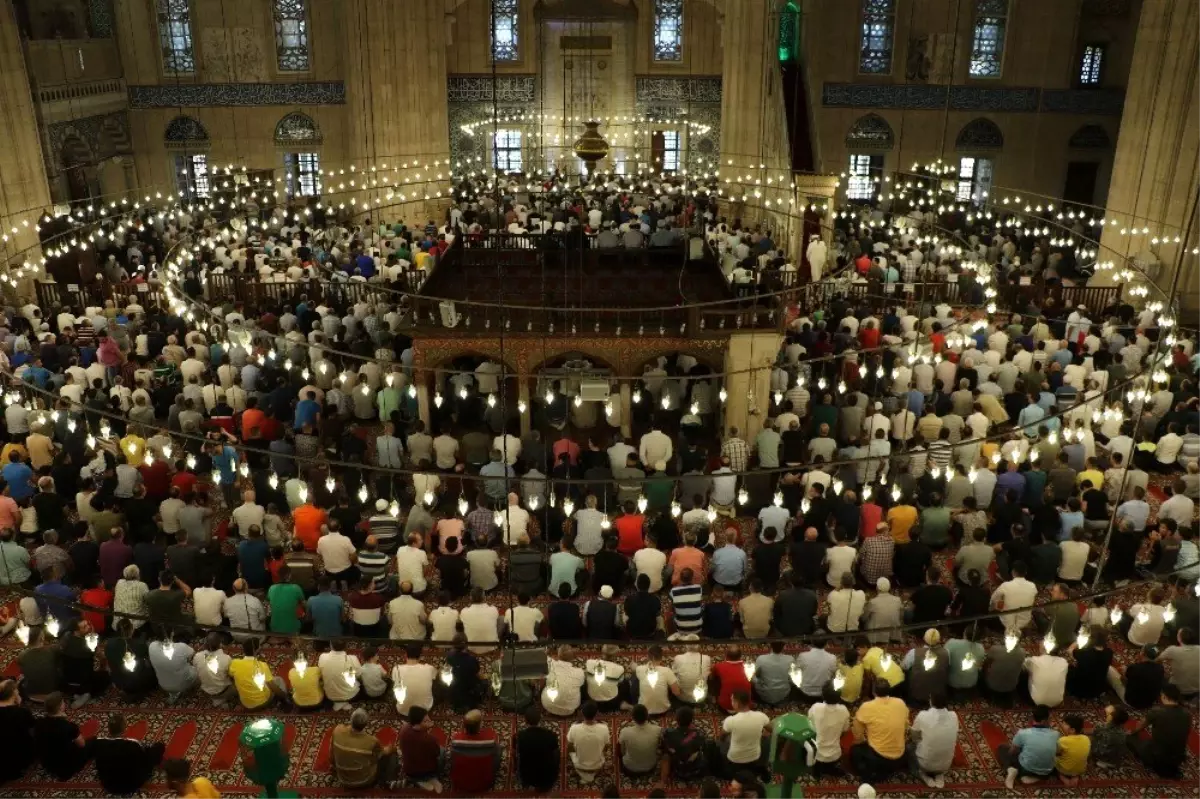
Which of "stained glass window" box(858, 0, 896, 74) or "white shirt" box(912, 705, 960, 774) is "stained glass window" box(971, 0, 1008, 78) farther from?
"white shirt" box(912, 705, 960, 774)

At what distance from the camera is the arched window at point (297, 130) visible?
25031mm

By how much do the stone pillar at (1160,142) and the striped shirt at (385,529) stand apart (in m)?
11.9

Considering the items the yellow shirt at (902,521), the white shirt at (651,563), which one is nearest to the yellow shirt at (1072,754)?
the yellow shirt at (902,521)

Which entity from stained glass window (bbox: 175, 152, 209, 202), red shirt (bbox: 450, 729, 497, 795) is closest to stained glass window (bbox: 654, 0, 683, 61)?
stained glass window (bbox: 175, 152, 209, 202)

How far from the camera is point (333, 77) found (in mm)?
24703

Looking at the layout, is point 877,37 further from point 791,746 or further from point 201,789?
point 201,789

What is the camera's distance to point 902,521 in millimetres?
9008

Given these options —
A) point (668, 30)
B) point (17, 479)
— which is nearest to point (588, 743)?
point (17, 479)

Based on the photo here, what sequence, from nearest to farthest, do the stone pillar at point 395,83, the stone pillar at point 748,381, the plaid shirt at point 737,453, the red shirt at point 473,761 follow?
1. the red shirt at point 473,761
2. the plaid shirt at point 737,453
3. the stone pillar at point 748,381
4. the stone pillar at point 395,83

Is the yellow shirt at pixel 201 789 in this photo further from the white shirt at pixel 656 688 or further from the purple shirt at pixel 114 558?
the purple shirt at pixel 114 558

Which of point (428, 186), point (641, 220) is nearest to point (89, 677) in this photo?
point (641, 220)

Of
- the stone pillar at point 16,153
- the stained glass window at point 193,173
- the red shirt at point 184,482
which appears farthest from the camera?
the stained glass window at point 193,173

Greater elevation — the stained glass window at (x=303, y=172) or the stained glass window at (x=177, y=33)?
the stained glass window at (x=177, y=33)

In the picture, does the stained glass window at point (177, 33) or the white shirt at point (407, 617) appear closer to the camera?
the white shirt at point (407, 617)
